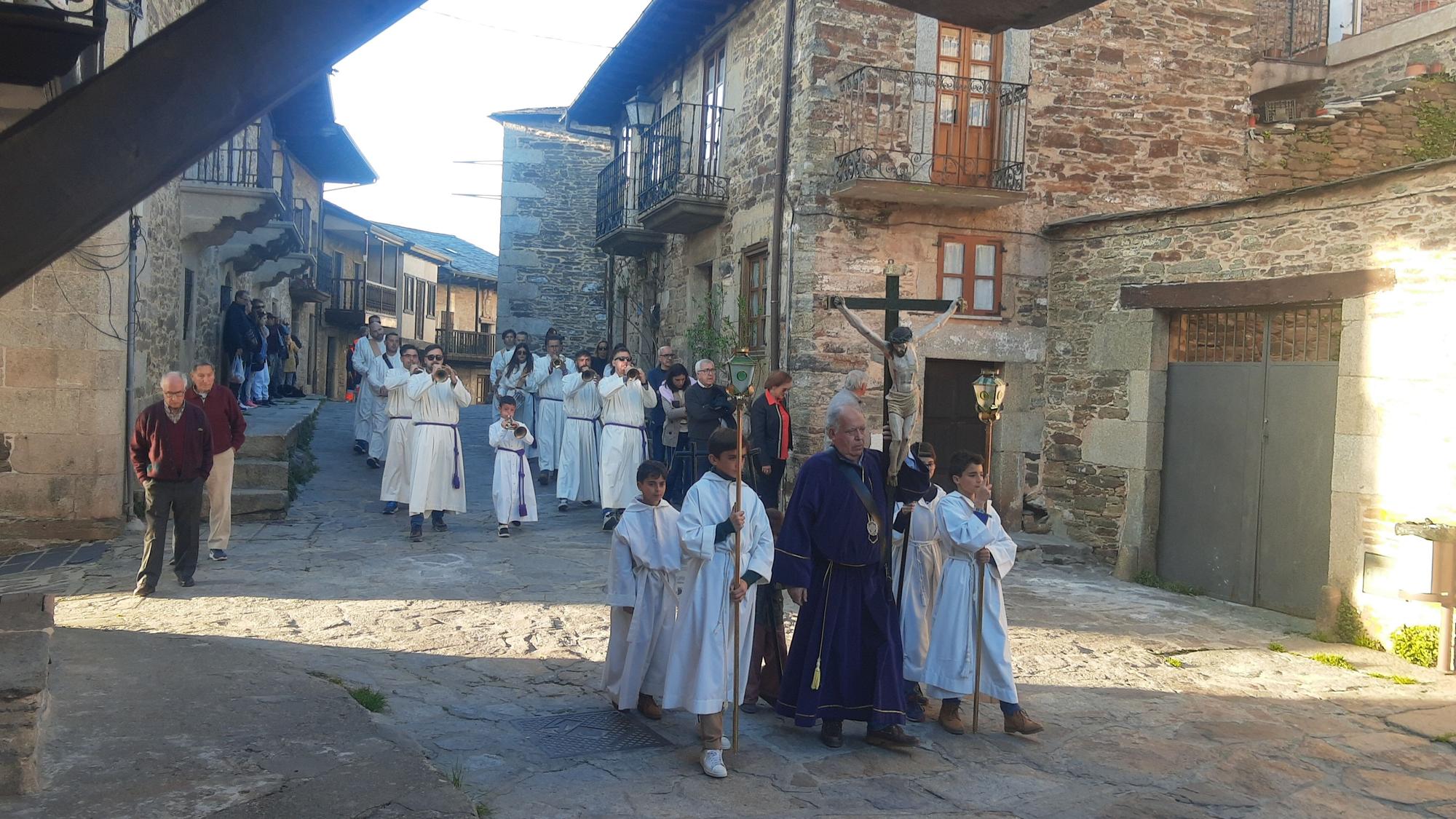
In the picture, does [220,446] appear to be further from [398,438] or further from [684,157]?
[684,157]

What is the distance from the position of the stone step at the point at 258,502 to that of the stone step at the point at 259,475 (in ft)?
0.49

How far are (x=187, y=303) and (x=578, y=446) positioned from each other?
5.60 meters

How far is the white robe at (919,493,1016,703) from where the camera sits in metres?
5.73

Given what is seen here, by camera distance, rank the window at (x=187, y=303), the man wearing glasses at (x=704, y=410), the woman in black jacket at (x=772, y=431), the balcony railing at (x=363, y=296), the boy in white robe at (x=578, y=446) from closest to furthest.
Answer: the woman in black jacket at (x=772, y=431) < the man wearing glasses at (x=704, y=410) < the boy in white robe at (x=578, y=446) < the window at (x=187, y=303) < the balcony railing at (x=363, y=296)

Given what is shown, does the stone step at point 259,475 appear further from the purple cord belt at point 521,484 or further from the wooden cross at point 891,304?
the wooden cross at point 891,304

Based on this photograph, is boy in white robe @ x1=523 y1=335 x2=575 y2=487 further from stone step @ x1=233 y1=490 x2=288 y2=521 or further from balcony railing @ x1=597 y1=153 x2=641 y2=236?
stone step @ x1=233 y1=490 x2=288 y2=521

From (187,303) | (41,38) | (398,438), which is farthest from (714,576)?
(187,303)

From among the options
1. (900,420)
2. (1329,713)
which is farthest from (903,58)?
Answer: (1329,713)

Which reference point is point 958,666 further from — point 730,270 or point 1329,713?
point 730,270

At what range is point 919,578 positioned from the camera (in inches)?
236

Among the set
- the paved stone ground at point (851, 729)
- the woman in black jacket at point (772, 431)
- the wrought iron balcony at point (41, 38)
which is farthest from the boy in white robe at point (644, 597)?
the woman in black jacket at point (772, 431)

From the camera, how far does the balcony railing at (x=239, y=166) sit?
45.1 feet

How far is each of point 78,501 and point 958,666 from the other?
817cm

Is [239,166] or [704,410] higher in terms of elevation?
[239,166]
